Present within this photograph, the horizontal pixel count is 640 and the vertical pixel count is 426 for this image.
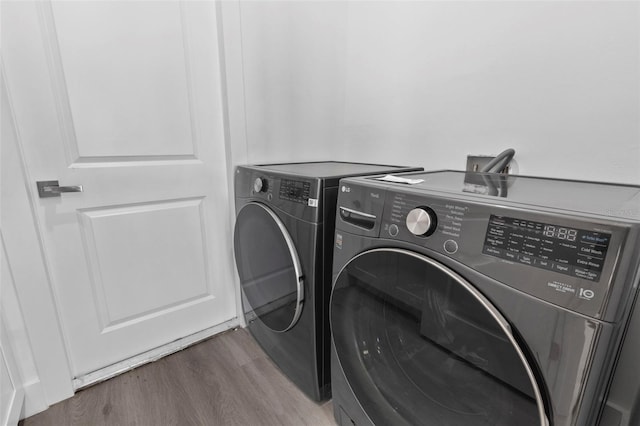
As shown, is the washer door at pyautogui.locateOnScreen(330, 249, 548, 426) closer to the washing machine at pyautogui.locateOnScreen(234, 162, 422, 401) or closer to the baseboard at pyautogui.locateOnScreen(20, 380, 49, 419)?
the washing machine at pyautogui.locateOnScreen(234, 162, 422, 401)

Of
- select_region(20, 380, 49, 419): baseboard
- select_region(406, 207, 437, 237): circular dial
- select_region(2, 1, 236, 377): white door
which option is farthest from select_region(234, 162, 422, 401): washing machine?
select_region(20, 380, 49, 419): baseboard

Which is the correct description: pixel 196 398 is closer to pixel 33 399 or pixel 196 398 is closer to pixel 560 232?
pixel 33 399

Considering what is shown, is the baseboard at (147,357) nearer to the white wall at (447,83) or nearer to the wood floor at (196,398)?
the wood floor at (196,398)

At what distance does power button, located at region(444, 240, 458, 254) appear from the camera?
2.02 ft

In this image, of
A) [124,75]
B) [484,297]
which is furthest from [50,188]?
[484,297]

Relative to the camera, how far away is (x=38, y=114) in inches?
42.0

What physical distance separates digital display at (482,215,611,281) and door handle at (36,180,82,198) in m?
1.38

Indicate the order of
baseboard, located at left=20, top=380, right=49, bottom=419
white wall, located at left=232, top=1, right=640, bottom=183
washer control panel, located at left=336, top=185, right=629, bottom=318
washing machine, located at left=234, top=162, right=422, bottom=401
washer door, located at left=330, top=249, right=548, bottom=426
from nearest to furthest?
washer control panel, located at left=336, top=185, right=629, bottom=318 → washer door, located at left=330, top=249, right=548, bottom=426 → white wall, located at left=232, top=1, right=640, bottom=183 → washing machine, located at left=234, top=162, right=422, bottom=401 → baseboard, located at left=20, top=380, right=49, bottom=419

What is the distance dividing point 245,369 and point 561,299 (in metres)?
1.30

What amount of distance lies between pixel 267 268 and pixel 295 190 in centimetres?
40

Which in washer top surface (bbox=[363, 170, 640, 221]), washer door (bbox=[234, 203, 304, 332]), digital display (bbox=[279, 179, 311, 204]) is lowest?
washer door (bbox=[234, 203, 304, 332])

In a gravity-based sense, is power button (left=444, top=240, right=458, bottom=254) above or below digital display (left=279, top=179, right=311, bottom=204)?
below

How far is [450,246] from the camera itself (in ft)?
2.04

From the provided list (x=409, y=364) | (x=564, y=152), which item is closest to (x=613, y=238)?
(x=409, y=364)
